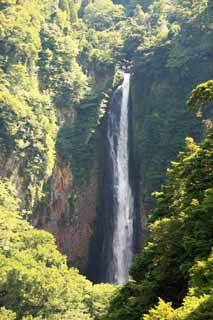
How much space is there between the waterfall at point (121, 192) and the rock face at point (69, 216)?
1938mm

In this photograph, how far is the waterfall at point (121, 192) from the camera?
2372cm

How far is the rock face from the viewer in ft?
80.8

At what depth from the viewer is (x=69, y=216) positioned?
25.2m

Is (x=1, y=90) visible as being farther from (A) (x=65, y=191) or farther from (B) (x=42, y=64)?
(A) (x=65, y=191)

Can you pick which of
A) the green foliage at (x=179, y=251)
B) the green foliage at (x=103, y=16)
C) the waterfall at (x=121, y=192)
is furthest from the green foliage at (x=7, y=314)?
the green foliage at (x=103, y=16)

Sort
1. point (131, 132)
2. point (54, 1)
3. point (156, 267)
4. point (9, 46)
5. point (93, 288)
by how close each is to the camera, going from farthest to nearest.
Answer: point (54, 1)
point (131, 132)
point (9, 46)
point (93, 288)
point (156, 267)

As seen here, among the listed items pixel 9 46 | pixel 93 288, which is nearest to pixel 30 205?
pixel 93 288

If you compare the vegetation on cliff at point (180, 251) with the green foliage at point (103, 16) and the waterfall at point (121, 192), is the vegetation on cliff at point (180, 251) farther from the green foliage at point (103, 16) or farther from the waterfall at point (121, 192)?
the green foliage at point (103, 16)

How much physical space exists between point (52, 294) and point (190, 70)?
17.8m

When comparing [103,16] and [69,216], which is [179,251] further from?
[103,16]

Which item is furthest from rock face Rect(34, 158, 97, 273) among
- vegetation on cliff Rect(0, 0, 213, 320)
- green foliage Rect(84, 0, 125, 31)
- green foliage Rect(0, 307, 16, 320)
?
green foliage Rect(84, 0, 125, 31)

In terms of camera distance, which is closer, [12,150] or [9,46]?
[12,150]

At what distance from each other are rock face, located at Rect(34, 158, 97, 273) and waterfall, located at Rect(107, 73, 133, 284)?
6.36 ft

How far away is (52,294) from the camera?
13680mm
